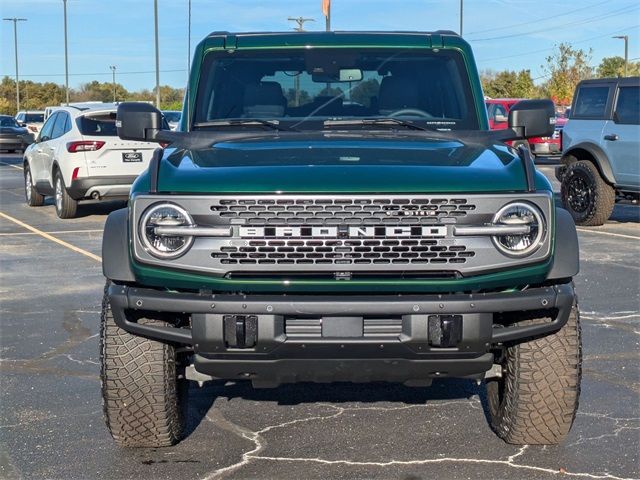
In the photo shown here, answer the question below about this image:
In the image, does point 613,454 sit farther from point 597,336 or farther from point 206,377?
point 597,336

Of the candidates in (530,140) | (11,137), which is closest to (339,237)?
(530,140)

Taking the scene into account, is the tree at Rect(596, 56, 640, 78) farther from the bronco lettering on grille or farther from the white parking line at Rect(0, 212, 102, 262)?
the bronco lettering on grille

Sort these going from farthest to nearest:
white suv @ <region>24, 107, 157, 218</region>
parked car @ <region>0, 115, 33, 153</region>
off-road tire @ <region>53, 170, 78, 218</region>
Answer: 1. parked car @ <region>0, 115, 33, 153</region>
2. off-road tire @ <region>53, 170, 78, 218</region>
3. white suv @ <region>24, 107, 157, 218</region>

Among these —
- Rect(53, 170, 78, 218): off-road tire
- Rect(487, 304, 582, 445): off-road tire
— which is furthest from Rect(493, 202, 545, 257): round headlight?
Rect(53, 170, 78, 218): off-road tire

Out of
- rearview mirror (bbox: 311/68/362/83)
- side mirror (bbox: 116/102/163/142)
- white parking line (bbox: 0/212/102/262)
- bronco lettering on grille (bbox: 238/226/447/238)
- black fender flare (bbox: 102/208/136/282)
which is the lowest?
white parking line (bbox: 0/212/102/262)

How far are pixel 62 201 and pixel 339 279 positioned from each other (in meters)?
12.0

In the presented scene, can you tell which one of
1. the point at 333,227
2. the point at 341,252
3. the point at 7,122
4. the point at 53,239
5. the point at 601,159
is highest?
the point at 333,227

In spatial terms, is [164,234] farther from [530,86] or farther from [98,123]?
[530,86]

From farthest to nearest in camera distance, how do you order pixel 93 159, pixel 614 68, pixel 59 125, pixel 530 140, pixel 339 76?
pixel 614 68
pixel 530 140
pixel 59 125
pixel 93 159
pixel 339 76

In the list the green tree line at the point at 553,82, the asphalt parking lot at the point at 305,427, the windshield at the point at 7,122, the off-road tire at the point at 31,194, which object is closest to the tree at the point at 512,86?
the green tree line at the point at 553,82

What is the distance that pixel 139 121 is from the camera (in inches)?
227

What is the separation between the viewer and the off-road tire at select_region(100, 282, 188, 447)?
4633 mm

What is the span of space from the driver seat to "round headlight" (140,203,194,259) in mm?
1795

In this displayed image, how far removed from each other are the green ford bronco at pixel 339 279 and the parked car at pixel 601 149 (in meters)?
9.64
